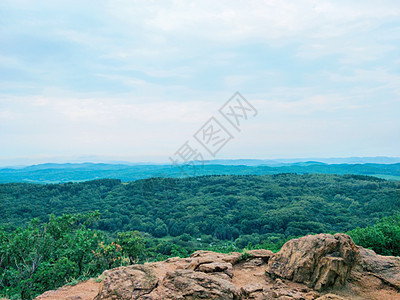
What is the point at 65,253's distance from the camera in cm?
1428

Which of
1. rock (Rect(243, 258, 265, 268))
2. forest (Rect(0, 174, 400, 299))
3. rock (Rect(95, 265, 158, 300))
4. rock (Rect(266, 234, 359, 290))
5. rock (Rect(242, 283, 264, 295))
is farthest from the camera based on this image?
forest (Rect(0, 174, 400, 299))

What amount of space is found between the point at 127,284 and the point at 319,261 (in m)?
6.18

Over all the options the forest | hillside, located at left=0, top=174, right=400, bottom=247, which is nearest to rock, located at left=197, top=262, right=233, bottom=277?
the forest

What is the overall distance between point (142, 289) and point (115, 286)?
2.57 ft

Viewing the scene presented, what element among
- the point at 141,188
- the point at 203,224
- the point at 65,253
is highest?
the point at 65,253

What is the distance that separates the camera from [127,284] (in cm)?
724

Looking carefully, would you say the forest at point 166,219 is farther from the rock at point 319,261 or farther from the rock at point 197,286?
the rock at point 197,286

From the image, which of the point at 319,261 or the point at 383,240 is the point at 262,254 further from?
the point at 383,240

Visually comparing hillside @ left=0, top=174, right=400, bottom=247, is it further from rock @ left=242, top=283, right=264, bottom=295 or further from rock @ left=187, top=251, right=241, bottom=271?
rock @ left=242, top=283, right=264, bottom=295

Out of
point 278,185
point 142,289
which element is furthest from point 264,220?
point 142,289

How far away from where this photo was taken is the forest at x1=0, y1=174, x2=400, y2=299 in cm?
1445

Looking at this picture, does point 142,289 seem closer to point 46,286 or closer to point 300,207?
point 46,286

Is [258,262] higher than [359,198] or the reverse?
higher

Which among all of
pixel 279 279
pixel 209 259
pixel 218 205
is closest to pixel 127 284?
pixel 209 259
